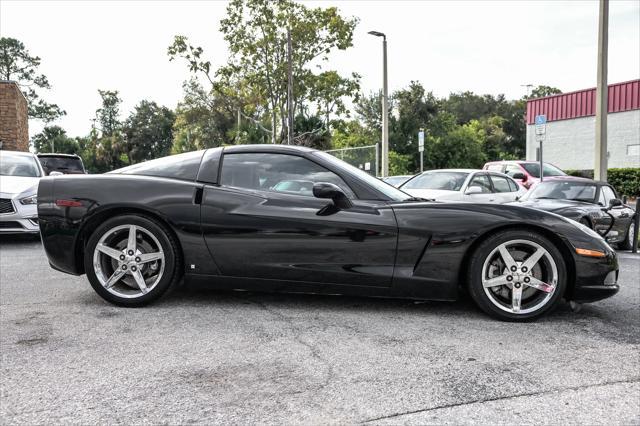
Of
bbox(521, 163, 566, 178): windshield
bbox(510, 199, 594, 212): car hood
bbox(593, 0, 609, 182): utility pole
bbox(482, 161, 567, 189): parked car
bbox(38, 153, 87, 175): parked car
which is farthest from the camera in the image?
bbox(521, 163, 566, 178): windshield

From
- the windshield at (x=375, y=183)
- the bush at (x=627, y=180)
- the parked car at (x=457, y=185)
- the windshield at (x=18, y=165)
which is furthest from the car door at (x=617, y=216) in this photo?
the bush at (x=627, y=180)

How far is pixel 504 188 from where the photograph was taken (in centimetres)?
1140

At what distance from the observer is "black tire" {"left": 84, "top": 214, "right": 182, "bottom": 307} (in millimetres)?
4004

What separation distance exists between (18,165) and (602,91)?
11036 mm

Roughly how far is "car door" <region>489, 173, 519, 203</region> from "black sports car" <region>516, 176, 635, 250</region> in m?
1.64

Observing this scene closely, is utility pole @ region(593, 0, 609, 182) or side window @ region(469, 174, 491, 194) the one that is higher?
utility pole @ region(593, 0, 609, 182)

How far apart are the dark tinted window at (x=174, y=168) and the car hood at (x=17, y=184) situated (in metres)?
4.74

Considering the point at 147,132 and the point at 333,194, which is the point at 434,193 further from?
the point at 147,132

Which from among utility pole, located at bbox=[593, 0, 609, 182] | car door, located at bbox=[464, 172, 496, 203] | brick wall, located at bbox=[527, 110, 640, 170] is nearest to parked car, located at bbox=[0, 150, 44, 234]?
car door, located at bbox=[464, 172, 496, 203]

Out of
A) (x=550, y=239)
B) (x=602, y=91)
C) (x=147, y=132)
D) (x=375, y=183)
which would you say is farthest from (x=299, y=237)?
(x=147, y=132)

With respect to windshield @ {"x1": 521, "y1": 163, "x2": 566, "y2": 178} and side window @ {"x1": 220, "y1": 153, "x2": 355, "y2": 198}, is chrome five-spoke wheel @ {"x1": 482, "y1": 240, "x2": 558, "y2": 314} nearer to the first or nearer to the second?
side window @ {"x1": 220, "y1": 153, "x2": 355, "y2": 198}

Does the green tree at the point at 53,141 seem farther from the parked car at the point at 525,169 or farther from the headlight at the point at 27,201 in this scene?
the headlight at the point at 27,201

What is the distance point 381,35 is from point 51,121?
199 feet

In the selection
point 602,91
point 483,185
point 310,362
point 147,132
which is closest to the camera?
point 310,362
